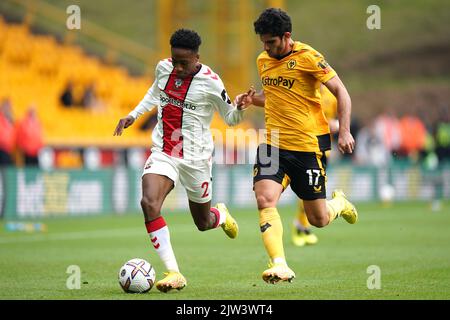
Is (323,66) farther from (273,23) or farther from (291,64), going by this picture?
(273,23)

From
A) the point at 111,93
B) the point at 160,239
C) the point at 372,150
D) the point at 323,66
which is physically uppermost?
the point at 111,93

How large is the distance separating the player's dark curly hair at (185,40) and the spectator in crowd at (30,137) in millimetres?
11887

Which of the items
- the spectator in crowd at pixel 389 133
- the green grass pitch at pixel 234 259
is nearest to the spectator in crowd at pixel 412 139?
the spectator in crowd at pixel 389 133

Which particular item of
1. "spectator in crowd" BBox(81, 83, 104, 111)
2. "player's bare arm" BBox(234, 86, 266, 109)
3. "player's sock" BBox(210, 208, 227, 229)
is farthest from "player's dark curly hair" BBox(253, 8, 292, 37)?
"spectator in crowd" BBox(81, 83, 104, 111)

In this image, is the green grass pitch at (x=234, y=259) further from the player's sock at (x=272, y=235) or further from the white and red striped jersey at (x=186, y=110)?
the white and red striped jersey at (x=186, y=110)

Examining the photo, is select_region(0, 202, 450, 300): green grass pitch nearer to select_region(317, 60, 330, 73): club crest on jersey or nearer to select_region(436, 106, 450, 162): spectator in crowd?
select_region(317, 60, 330, 73): club crest on jersey

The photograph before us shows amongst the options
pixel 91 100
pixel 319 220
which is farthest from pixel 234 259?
pixel 91 100

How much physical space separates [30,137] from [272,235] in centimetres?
1290

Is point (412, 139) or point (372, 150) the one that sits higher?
point (412, 139)

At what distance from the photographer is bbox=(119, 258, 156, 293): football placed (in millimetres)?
9414

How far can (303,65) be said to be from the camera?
991 centimetres

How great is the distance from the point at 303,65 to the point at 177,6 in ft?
76.2

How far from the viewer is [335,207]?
11008 mm

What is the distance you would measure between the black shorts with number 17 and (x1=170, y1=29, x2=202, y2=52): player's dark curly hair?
4.15ft
